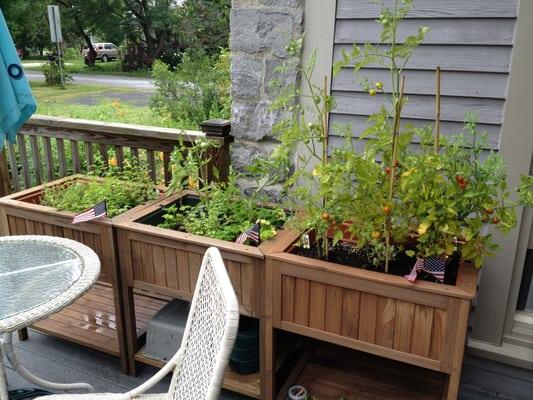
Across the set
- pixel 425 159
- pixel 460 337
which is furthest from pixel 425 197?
pixel 460 337

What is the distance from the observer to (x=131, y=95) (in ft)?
47.7

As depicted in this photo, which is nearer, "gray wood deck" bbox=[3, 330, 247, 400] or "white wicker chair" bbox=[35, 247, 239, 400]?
"white wicker chair" bbox=[35, 247, 239, 400]

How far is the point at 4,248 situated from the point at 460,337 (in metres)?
1.82

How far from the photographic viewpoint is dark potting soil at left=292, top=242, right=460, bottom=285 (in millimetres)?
1767

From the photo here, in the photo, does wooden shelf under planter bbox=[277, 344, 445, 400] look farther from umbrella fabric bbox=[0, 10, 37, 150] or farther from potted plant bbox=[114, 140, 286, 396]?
umbrella fabric bbox=[0, 10, 37, 150]

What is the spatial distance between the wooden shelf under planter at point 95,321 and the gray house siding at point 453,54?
1.67 metres

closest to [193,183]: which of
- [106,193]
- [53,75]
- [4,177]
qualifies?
[106,193]

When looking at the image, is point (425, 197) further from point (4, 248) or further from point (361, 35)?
point (4, 248)

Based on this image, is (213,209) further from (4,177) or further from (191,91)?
(191,91)

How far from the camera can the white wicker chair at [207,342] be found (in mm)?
1110

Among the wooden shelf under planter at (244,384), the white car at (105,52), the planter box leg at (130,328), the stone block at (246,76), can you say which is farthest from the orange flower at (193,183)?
the white car at (105,52)

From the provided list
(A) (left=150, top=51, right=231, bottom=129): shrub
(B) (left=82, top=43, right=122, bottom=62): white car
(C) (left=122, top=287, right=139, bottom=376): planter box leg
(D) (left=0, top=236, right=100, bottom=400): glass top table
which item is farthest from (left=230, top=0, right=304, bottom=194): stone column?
(B) (left=82, top=43, right=122, bottom=62): white car

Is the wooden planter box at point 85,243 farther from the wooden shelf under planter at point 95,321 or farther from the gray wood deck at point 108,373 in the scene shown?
the gray wood deck at point 108,373

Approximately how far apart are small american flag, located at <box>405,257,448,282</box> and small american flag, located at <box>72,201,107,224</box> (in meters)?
1.32
